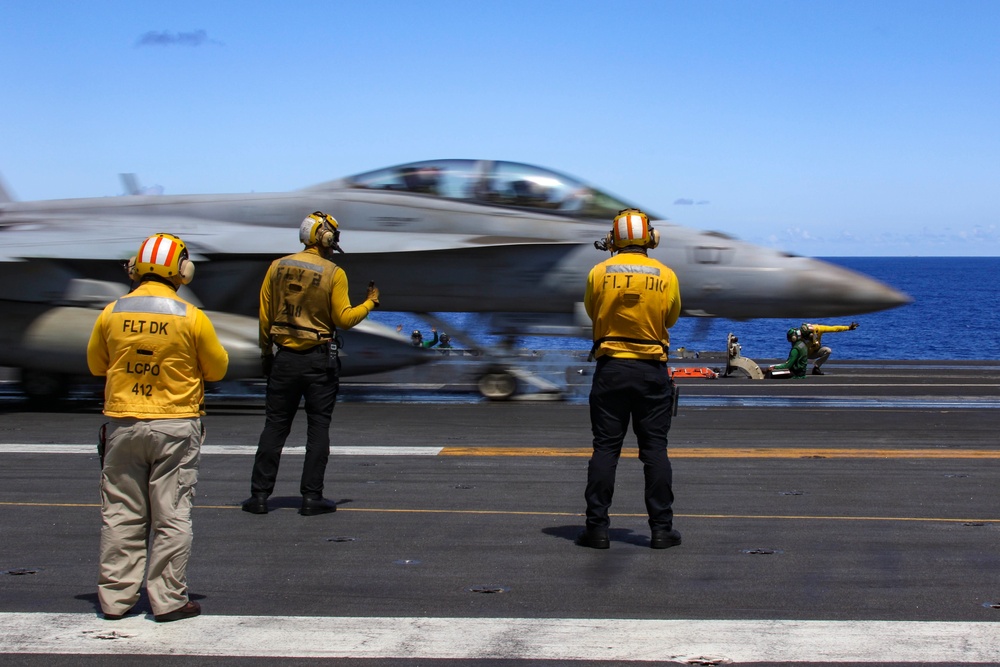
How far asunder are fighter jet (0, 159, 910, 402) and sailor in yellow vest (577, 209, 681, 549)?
7.83 m

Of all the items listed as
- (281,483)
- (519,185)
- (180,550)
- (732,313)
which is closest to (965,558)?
(180,550)

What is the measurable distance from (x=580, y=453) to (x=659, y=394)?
395cm

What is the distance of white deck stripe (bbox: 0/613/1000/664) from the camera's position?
459 cm

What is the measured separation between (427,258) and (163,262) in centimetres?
967

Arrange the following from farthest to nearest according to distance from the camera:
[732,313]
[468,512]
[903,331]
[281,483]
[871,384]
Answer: [903,331]
[871,384]
[732,313]
[281,483]
[468,512]

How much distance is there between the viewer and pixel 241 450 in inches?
412

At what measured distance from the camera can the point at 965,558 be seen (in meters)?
6.30

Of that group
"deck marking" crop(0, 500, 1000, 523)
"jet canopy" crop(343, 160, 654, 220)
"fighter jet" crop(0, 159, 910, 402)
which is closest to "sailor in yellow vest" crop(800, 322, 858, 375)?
"fighter jet" crop(0, 159, 910, 402)

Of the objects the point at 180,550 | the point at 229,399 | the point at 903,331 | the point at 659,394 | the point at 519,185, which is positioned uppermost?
the point at 519,185

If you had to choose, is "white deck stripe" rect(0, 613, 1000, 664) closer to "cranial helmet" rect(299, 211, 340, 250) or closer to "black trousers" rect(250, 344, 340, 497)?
"black trousers" rect(250, 344, 340, 497)

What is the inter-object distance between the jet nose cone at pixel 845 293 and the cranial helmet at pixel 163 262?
10402mm

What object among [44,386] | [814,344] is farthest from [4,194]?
[814,344]

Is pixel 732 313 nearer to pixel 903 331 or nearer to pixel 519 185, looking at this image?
pixel 519 185

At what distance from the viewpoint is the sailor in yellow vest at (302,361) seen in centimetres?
750
